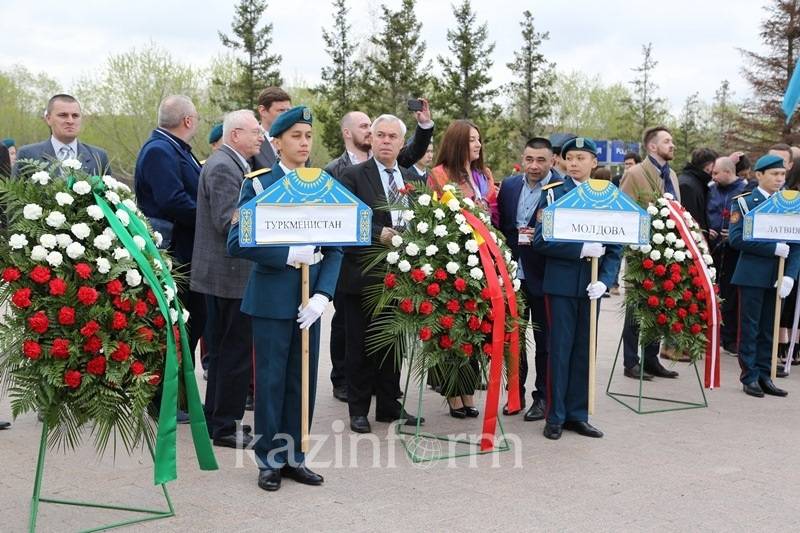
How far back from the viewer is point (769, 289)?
7.54 m

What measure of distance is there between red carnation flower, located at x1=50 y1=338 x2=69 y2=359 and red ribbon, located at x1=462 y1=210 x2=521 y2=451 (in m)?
2.59

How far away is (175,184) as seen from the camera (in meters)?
5.98

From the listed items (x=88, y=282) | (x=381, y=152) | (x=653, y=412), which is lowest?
(x=653, y=412)

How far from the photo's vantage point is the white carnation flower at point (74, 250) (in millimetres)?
3854

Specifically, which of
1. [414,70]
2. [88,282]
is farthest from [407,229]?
[414,70]

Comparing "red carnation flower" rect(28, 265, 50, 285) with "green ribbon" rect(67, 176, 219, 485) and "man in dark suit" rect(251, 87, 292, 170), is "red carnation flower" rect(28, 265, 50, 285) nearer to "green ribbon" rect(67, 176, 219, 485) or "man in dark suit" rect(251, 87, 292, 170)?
"green ribbon" rect(67, 176, 219, 485)

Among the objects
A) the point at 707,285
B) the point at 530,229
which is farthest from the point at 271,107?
the point at 707,285

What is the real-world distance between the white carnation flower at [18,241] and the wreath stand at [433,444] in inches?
94.2

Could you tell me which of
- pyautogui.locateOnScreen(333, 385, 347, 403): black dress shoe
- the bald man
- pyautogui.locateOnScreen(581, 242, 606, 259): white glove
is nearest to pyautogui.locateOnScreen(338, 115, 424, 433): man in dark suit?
pyautogui.locateOnScreen(333, 385, 347, 403): black dress shoe

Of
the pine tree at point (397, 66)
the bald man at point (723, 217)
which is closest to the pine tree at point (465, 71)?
the pine tree at point (397, 66)

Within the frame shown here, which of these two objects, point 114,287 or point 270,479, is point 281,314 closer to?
point 270,479

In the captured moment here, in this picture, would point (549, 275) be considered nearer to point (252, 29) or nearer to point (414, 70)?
point (414, 70)

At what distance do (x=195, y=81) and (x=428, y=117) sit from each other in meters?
39.8

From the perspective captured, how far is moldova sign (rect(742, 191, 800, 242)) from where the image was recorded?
7.35 m
